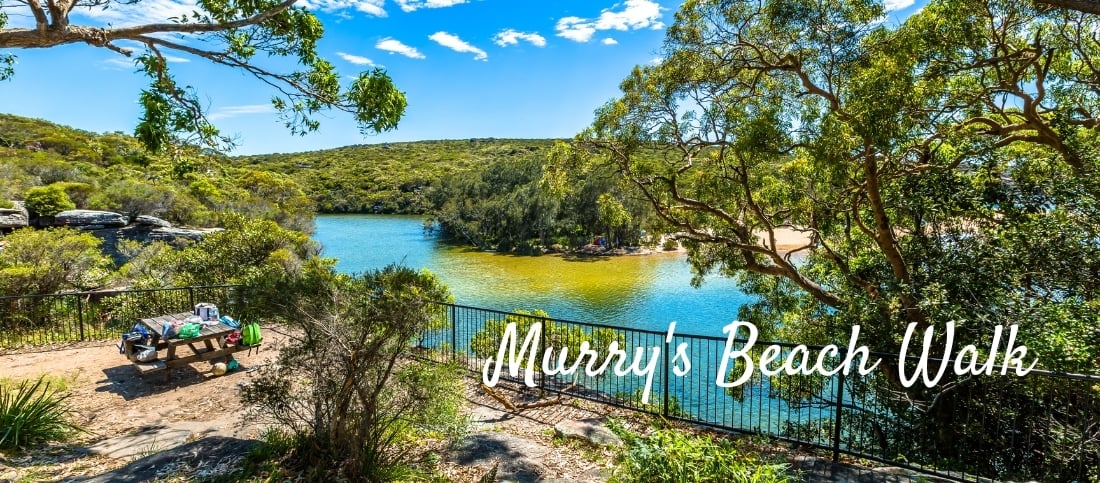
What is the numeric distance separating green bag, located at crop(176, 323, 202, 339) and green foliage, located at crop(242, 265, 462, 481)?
3242 mm

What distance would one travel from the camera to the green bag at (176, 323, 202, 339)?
6.71 meters

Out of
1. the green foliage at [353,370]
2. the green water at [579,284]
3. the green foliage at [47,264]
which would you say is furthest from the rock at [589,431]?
the green foliage at [47,264]

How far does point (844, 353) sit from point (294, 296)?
16.3 ft

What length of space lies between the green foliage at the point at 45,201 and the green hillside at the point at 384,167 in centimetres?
4047

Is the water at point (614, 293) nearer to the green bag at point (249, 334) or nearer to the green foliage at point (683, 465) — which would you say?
the green bag at point (249, 334)

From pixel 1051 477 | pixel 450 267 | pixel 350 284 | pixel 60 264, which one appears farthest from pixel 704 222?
pixel 450 267

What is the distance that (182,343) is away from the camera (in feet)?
22.0

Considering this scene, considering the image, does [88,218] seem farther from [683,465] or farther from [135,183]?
[683,465]

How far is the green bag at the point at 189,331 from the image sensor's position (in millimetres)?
6715

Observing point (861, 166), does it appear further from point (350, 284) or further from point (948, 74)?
point (350, 284)

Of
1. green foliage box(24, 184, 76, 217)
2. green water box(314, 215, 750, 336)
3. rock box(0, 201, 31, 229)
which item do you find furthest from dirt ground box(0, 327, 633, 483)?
green foliage box(24, 184, 76, 217)

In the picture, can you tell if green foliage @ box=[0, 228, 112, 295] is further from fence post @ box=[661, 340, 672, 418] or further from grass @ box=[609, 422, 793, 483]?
grass @ box=[609, 422, 793, 483]

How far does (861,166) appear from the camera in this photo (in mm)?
7242

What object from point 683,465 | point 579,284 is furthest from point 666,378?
point 579,284
